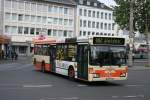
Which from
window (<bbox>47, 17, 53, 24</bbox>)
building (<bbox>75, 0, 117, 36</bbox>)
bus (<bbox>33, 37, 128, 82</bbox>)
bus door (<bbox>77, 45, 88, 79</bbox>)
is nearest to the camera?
bus (<bbox>33, 37, 128, 82</bbox>)

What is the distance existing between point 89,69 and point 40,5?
76.1 metres

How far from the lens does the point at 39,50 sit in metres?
31.5

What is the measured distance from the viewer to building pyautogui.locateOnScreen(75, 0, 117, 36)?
349 ft

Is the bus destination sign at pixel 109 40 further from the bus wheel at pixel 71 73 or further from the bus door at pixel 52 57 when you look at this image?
the bus door at pixel 52 57

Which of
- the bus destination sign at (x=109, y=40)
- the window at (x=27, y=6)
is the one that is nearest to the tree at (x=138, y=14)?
the bus destination sign at (x=109, y=40)

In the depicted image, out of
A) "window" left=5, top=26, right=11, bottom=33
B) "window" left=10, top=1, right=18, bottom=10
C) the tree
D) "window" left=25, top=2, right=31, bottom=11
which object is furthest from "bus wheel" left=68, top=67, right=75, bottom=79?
"window" left=25, top=2, right=31, bottom=11

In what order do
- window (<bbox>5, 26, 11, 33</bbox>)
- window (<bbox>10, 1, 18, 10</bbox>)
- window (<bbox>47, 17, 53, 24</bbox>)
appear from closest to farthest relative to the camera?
window (<bbox>5, 26, 11, 33</bbox>) → window (<bbox>10, 1, 18, 10</bbox>) → window (<bbox>47, 17, 53, 24</bbox>)

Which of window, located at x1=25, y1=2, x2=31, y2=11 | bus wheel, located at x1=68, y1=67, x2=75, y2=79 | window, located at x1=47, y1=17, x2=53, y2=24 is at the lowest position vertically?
bus wheel, located at x1=68, y1=67, x2=75, y2=79

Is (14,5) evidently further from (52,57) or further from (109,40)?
(109,40)

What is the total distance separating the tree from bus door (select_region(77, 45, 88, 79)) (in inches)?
963

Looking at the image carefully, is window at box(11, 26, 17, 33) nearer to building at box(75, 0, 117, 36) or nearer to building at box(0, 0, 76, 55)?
building at box(0, 0, 76, 55)

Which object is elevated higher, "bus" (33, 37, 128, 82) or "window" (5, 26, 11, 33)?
"window" (5, 26, 11, 33)

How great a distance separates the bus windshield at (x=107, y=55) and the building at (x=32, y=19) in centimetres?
6524

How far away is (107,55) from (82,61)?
1.46 meters
